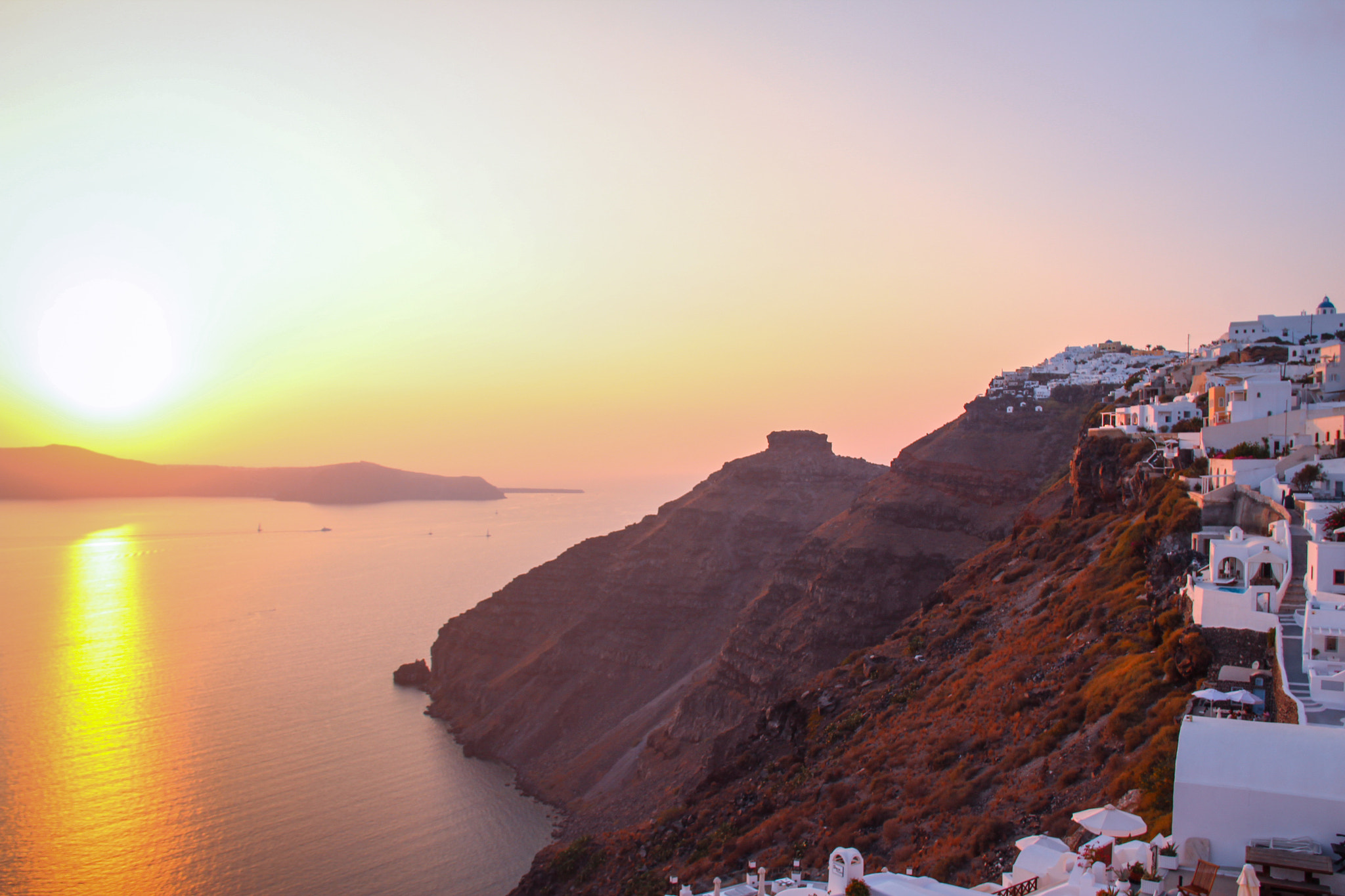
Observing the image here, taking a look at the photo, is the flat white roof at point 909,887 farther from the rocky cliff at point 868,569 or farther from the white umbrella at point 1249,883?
the rocky cliff at point 868,569

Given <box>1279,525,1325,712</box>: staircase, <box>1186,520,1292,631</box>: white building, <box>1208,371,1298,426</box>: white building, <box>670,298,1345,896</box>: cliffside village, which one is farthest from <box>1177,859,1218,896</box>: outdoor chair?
<box>1208,371,1298,426</box>: white building

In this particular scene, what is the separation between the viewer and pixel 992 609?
3556 centimetres

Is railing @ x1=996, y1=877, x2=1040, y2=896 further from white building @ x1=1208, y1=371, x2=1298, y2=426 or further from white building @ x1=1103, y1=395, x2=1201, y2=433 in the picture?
white building @ x1=1103, y1=395, x2=1201, y2=433

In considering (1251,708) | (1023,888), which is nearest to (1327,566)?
(1251,708)

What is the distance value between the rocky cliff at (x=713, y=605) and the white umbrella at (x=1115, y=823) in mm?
28326

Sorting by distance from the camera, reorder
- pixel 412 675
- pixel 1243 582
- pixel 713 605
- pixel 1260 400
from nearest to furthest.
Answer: pixel 1243 582, pixel 1260 400, pixel 713 605, pixel 412 675

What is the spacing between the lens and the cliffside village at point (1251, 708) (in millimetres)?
12195

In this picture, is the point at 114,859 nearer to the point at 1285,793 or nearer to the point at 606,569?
the point at 606,569

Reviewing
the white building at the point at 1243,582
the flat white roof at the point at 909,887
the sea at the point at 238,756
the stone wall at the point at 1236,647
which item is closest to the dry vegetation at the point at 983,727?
the stone wall at the point at 1236,647

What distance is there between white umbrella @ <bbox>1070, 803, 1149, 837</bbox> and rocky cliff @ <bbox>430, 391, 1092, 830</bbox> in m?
28.3

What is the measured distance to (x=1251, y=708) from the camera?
1633cm

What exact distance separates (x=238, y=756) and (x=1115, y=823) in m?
54.7

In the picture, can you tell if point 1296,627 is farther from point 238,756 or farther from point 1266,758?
point 238,756

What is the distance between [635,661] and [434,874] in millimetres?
25800
